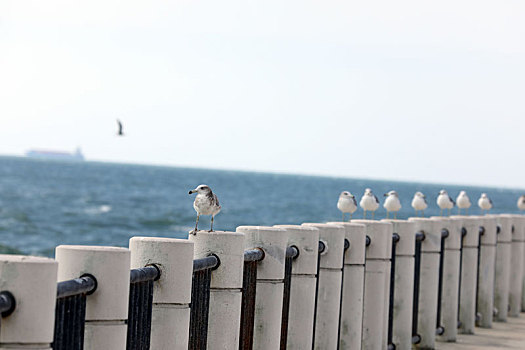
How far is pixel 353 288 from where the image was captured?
854cm

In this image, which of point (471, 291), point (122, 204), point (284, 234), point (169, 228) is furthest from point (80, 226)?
point (284, 234)

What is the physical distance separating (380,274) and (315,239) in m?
1.54

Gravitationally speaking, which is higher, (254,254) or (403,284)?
(254,254)

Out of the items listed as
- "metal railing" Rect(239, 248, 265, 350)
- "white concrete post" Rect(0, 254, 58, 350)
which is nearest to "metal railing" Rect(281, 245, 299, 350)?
"metal railing" Rect(239, 248, 265, 350)

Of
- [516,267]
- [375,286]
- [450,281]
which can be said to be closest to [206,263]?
[375,286]

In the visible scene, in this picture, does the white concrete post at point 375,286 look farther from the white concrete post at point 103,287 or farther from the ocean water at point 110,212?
the ocean water at point 110,212

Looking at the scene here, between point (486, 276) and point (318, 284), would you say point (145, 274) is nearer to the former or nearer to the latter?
point (318, 284)

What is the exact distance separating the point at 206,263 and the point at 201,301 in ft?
0.89

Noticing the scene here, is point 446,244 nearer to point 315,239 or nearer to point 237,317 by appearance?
point 315,239

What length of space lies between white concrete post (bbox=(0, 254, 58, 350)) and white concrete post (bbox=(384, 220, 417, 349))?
5836 millimetres

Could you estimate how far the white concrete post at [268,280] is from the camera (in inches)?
276

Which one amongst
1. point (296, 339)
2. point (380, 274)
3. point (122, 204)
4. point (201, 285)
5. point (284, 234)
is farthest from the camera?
point (122, 204)

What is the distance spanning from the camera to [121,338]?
4949 millimetres

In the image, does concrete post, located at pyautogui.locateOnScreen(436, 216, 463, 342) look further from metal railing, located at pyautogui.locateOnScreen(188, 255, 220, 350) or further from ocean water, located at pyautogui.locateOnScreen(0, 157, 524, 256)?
ocean water, located at pyautogui.locateOnScreen(0, 157, 524, 256)
